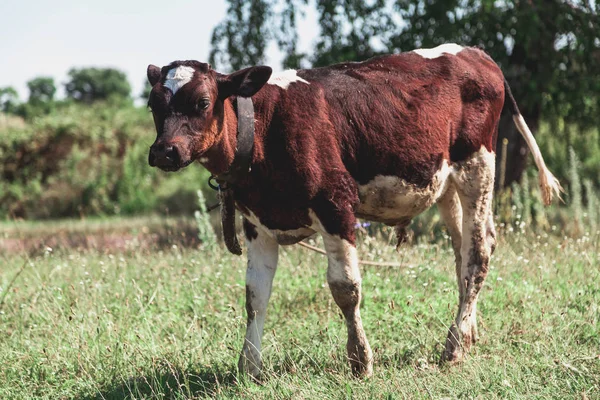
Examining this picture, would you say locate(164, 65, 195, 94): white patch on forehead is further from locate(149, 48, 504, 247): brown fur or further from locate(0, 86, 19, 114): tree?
locate(0, 86, 19, 114): tree

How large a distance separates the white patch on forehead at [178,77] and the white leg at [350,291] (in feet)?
4.21

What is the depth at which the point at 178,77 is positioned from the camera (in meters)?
4.19

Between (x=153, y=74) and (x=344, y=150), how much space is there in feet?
4.20

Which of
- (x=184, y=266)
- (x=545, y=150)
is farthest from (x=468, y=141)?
(x=545, y=150)

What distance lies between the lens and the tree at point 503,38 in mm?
10766

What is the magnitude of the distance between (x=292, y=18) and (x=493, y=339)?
8.25m

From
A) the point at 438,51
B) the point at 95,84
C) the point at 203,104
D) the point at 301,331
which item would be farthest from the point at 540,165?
the point at 95,84

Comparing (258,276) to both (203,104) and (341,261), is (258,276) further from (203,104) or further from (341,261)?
(203,104)

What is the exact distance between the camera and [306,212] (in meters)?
4.60

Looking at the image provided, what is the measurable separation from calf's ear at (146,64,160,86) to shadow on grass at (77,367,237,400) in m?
1.79

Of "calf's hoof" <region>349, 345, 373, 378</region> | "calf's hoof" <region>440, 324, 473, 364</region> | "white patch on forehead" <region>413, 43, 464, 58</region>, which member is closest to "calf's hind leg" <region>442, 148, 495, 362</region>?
"calf's hoof" <region>440, 324, 473, 364</region>

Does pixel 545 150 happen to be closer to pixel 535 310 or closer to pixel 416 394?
pixel 535 310

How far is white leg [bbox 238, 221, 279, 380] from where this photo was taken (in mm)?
5031

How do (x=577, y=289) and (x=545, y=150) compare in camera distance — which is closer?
(x=577, y=289)
